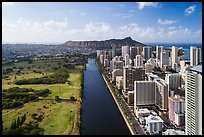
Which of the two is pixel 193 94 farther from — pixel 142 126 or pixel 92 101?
pixel 92 101

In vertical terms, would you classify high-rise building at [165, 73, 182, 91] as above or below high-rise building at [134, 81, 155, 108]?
above

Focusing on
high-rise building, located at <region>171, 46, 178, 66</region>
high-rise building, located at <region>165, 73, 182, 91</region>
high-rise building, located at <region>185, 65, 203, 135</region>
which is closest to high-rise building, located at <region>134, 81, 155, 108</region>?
high-rise building, located at <region>165, 73, 182, 91</region>

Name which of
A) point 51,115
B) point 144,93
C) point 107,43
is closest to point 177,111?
point 144,93

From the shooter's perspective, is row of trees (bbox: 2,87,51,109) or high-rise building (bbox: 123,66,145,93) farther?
high-rise building (bbox: 123,66,145,93)

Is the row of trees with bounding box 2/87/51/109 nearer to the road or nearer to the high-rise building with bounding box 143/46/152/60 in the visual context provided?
the road

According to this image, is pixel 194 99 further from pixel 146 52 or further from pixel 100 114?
pixel 146 52

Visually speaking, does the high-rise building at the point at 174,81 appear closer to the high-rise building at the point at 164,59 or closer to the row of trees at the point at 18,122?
the row of trees at the point at 18,122

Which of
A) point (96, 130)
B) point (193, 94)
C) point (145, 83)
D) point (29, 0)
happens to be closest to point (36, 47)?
point (145, 83)

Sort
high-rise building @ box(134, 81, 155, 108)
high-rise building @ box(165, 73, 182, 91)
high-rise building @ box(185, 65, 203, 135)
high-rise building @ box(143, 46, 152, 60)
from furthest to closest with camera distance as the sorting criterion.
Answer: high-rise building @ box(143, 46, 152, 60) < high-rise building @ box(165, 73, 182, 91) < high-rise building @ box(134, 81, 155, 108) < high-rise building @ box(185, 65, 203, 135)
